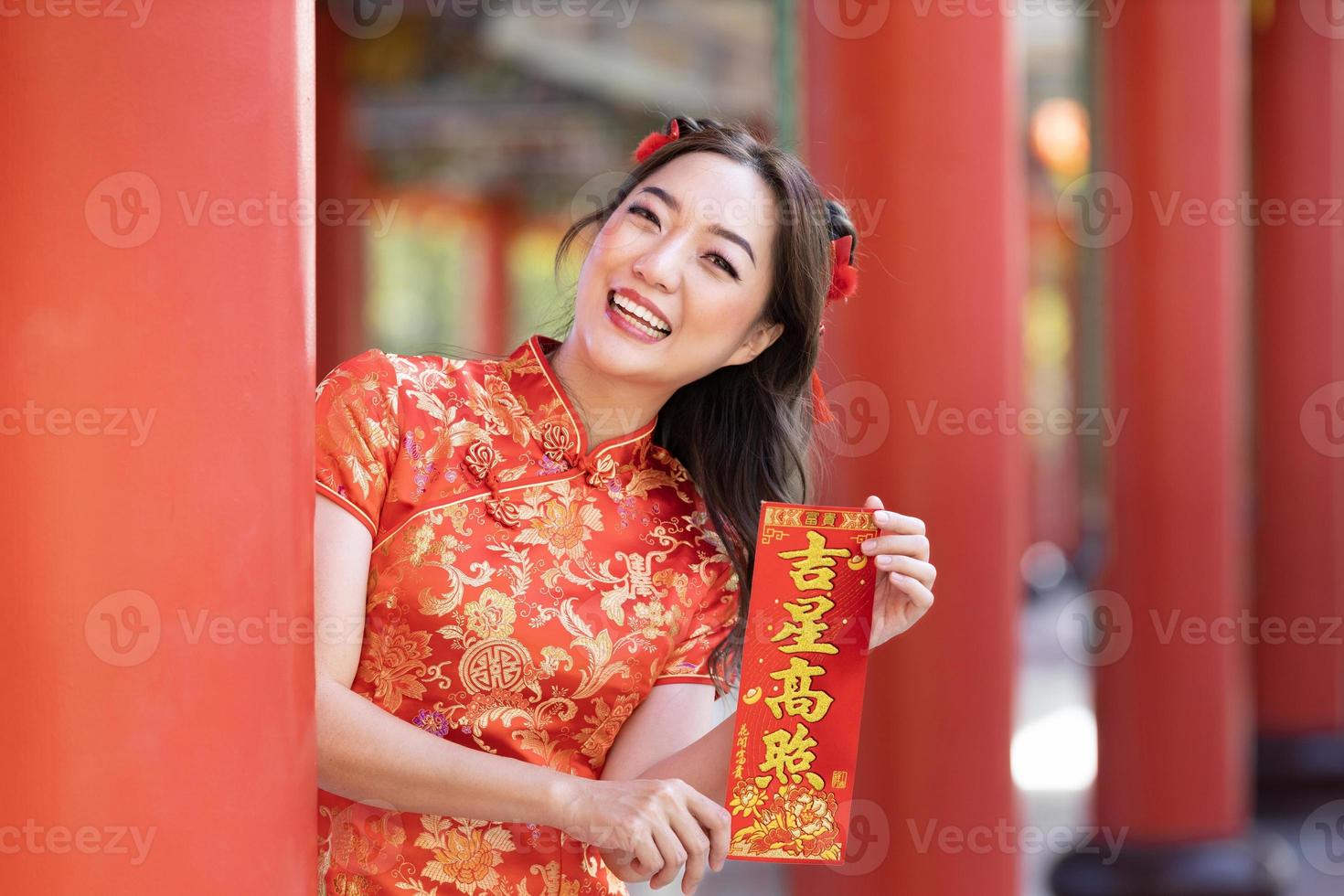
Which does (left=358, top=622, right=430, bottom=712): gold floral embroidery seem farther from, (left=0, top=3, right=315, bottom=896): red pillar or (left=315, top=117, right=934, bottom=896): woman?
(left=0, top=3, right=315, bottom=896): red pillar

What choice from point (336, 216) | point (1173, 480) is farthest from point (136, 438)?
point (336, 216)

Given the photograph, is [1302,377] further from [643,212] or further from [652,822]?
[652,822]

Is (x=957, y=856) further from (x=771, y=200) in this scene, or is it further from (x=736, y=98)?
(x=736, y=98)

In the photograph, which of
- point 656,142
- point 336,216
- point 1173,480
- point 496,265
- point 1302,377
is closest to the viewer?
point 656,142

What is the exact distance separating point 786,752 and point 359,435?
450mm

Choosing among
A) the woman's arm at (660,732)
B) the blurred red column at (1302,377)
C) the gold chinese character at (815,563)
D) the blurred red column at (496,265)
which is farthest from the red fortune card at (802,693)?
the blurred red column at (496,265)

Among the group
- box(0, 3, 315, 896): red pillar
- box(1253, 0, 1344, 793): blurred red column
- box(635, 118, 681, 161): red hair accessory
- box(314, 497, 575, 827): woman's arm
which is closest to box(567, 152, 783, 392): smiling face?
box(635, 118, 681, 161): red hair accessory

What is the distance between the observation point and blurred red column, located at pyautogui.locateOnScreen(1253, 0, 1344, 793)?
5172 mm

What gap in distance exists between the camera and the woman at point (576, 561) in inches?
49.0

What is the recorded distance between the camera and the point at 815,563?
1.27m

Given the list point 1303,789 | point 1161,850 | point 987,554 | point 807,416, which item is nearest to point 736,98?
point 1303,789

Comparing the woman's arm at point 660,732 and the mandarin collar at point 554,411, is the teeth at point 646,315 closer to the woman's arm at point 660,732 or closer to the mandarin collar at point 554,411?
the mandarin collar at point 554,411

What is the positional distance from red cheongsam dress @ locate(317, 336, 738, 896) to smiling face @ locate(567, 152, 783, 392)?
0.32 ft

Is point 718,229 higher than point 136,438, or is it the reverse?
point 718,229
